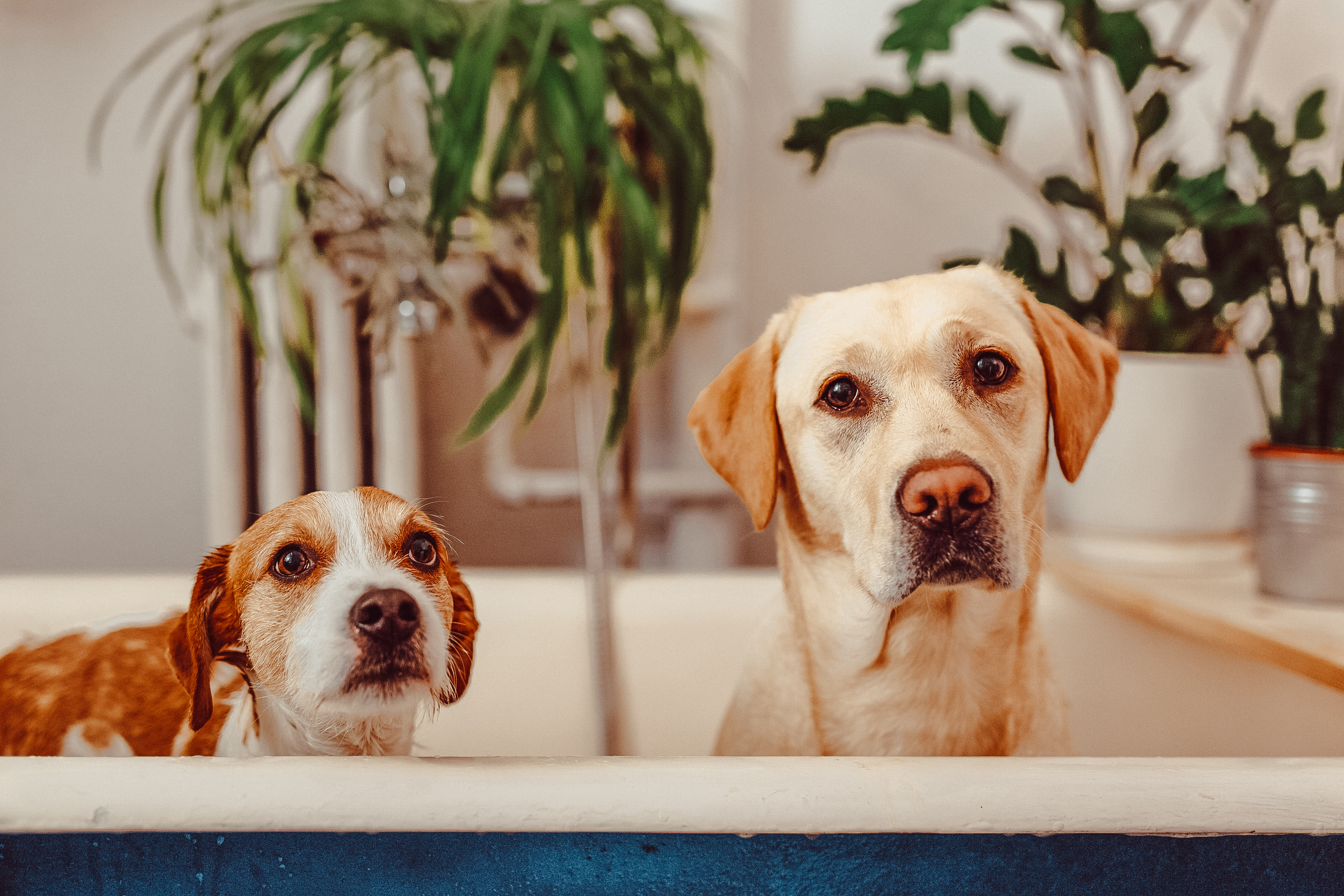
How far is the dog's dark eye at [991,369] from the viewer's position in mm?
539

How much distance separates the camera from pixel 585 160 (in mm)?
834

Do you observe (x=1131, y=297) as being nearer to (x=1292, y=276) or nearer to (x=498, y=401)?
(x=1292, y=276)

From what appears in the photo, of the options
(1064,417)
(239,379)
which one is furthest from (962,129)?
(239,379)

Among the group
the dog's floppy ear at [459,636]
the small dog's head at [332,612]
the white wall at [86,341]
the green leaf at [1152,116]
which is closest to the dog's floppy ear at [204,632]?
the small dog's head at [332,612]

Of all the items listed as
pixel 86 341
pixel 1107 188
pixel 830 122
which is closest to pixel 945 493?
pixel 830 122

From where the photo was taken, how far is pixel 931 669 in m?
0.59

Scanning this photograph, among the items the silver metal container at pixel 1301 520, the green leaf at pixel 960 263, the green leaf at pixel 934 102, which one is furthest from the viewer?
the green leaf at pixel 934 102

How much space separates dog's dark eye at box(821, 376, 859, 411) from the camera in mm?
545

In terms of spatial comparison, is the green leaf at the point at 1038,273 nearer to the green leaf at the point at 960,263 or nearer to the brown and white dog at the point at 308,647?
the green leaf at the point at 960,263

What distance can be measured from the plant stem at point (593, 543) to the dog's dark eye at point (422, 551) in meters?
0.42

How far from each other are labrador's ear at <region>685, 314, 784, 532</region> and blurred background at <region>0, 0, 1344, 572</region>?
865 millimetres

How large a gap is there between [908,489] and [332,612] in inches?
12.5

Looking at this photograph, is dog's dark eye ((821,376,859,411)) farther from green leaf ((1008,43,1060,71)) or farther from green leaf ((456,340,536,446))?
green leaf ((1008,43,1060,71))

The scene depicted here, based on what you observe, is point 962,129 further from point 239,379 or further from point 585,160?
point 239,379
